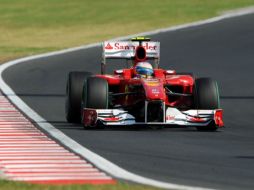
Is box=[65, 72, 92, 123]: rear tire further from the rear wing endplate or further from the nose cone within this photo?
the nose cone

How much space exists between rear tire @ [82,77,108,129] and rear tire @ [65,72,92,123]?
4.01 feet

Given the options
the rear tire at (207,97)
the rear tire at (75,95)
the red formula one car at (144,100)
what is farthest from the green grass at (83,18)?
the rear tire at (207,97)

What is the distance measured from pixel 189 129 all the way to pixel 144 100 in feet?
3.96

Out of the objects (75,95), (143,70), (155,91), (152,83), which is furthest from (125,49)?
(155,91)

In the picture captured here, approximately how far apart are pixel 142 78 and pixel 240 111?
12.8ft

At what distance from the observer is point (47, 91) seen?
1023 inches

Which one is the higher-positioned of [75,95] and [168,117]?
[75,95]

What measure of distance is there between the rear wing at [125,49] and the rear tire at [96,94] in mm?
2254

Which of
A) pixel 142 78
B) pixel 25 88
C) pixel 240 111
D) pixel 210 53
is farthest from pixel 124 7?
pixel 142 78

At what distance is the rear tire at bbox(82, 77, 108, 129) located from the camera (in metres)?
17.9

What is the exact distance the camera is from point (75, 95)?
19281mm

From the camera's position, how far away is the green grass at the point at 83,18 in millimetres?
40956

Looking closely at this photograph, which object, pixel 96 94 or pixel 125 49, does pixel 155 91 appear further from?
pixel 125 49

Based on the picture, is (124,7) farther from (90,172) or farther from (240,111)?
(90,172)
